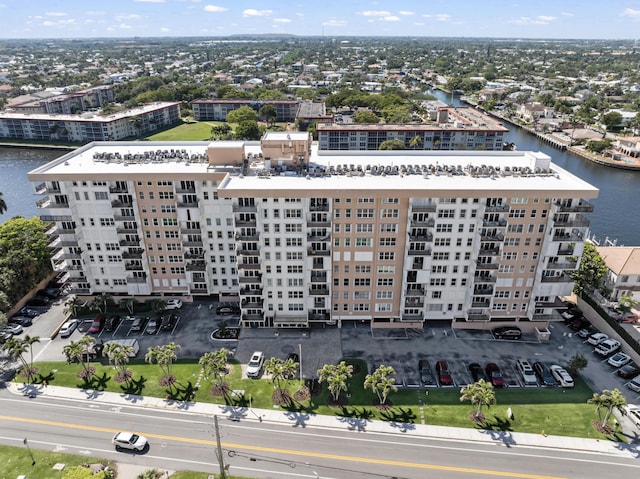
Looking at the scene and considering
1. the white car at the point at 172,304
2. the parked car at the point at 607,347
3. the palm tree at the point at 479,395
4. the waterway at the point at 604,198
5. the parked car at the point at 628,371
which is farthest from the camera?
the waterway at the point at 604,198

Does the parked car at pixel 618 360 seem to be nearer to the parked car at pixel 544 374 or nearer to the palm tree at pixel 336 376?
the parked car at pixel 544 374

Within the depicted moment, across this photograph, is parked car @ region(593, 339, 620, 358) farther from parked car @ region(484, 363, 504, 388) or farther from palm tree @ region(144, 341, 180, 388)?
palm tree @ region(144, 341, 180, 388)

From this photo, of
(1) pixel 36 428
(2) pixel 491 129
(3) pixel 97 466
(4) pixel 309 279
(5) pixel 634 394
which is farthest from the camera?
(2) pixel 491 129

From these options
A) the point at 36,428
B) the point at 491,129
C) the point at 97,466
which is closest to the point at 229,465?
the point at 97,466

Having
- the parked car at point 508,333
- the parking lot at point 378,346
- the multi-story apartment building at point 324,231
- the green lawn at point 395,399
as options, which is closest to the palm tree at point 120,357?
the green lawn at point 395,399

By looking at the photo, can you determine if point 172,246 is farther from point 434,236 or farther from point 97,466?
point 434,236

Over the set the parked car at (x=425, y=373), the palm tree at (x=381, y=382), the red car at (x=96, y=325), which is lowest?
the parked car at (x=425, y=373)

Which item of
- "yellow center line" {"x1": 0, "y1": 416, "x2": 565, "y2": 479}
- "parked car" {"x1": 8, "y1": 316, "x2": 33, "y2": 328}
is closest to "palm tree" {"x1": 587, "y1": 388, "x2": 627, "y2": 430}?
"yellow center line" {"x1": 0, "y1": 416, "x2": 565, "y2": 479}
